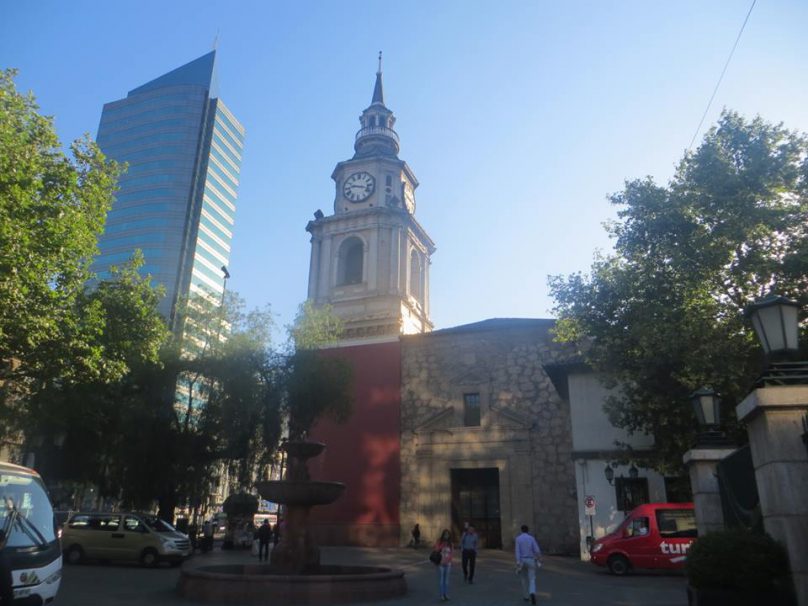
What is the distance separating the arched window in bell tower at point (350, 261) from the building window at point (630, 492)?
22420mm

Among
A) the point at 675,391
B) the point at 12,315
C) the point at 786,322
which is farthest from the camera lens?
the point at 675,391

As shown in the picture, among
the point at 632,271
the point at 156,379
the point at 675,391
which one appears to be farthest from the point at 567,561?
the point at 156,379

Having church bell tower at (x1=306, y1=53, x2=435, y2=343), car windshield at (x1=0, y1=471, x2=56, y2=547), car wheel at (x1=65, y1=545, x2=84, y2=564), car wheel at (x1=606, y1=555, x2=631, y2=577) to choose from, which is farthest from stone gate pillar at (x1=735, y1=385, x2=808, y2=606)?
church bell tower at (x1=306, y1=53, x2=435, y2=343)

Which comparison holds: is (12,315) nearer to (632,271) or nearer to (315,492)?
(315,492)

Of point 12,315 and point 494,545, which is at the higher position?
point 12,315

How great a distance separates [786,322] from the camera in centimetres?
580

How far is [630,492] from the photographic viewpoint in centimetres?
2109

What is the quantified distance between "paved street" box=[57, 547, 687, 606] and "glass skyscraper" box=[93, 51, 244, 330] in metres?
65.6

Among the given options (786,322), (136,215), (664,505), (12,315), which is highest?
(136,215)

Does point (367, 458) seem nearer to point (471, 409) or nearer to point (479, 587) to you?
point (471, 409)

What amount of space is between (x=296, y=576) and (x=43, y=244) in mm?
11086

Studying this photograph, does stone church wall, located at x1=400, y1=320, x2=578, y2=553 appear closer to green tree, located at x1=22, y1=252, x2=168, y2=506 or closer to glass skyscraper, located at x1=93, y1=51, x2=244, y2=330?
green tree, located at x1=22, y1=252, x2=168, y2=506

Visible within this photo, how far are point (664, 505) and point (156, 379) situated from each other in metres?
18.5

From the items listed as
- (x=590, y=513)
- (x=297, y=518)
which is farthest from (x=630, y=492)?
(x=297, y=518)
